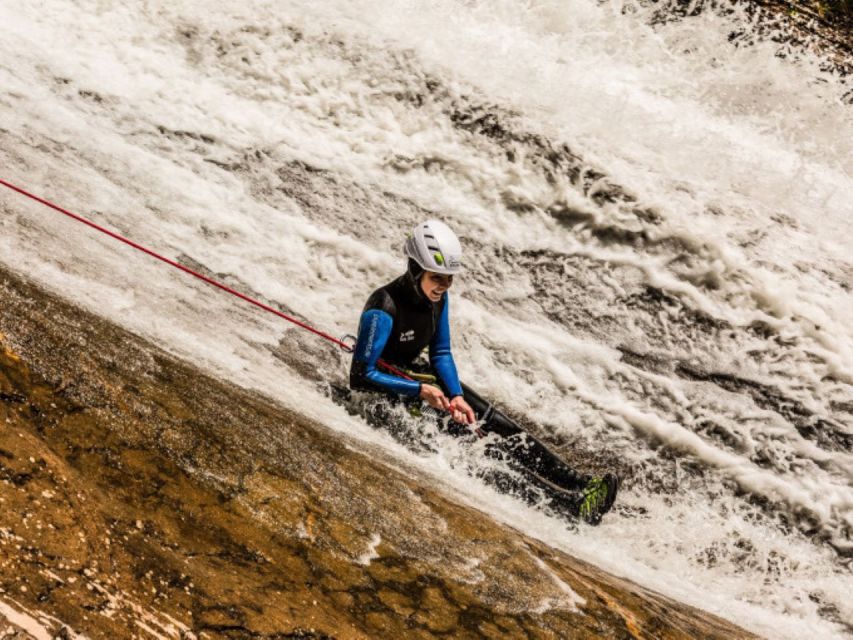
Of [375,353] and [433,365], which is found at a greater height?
[375,353]

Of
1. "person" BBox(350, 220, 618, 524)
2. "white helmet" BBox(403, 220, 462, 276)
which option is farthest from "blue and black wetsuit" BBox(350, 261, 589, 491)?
"white helmet" BBox(403, 220, 462, 276)

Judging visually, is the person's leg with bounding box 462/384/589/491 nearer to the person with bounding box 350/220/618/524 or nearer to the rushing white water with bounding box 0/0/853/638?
the person with bounding box 350/220/618/524

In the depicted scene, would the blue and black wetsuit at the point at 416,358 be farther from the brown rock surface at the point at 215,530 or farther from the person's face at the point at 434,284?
the brown rock surface at the point at 215,530

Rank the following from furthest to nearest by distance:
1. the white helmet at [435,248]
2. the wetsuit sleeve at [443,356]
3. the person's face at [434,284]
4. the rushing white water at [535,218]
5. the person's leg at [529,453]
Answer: the rushing white water at [535,218]
the wetsuit sleeve at [443,356]
the person's leg at [529,453]
the person's face at [434,284]
the white helmet at [435,248]

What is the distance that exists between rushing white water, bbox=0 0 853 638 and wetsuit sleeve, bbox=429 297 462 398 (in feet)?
1.67

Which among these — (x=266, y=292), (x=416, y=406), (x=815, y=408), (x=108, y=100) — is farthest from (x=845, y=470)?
(x=108, y=100)

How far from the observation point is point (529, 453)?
205 inches

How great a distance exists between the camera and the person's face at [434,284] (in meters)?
4.79

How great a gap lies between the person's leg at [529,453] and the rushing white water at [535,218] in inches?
12.2

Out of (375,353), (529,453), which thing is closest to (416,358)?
(375,353)

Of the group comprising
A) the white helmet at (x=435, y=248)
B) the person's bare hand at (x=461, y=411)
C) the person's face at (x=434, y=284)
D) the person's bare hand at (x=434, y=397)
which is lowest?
the person's bare hand at (x=461, y=411)

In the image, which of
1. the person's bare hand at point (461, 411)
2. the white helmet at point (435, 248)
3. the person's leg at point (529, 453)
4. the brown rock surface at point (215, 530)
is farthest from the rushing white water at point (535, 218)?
the white helmet at point (435, 248)

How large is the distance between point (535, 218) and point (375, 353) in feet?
10.2

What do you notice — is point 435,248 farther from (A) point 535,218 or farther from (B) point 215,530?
(A) point 535,218
